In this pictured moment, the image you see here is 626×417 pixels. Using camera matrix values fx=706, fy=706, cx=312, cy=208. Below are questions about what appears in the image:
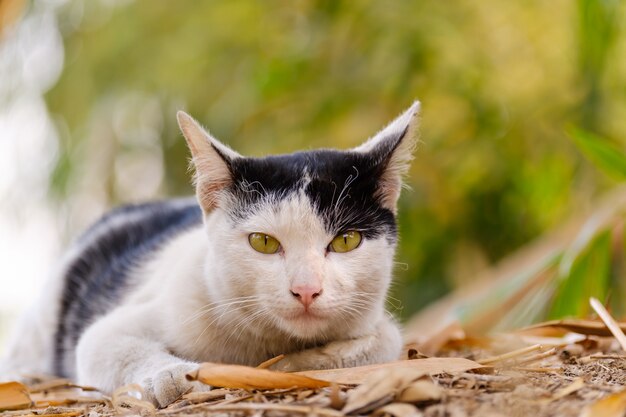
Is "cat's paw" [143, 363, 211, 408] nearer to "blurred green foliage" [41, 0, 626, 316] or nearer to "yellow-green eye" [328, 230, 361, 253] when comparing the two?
"yellow-green eye" [328, 230, 361, 253]

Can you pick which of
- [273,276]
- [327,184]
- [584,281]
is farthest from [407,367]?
[584,281]

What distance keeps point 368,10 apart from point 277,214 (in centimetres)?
230

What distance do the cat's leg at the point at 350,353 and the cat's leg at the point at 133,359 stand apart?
0.22 m

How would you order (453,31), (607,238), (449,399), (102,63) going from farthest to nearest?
1. (102,63)
2. (453,31)
3. (607,238)
4. (449,399)

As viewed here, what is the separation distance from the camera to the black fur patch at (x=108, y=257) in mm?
2086

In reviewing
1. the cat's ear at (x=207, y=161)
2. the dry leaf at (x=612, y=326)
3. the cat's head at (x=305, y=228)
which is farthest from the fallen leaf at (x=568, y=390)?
the cat's ear at (x=207, y=161)

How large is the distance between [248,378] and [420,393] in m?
0.32

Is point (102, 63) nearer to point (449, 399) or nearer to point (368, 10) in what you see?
point (368, 10)

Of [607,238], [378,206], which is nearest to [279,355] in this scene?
[378,206]

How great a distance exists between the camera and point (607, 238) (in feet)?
6.61

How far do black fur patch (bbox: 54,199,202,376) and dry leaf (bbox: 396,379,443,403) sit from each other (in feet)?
3.83

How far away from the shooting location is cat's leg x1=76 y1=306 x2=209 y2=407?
129cm

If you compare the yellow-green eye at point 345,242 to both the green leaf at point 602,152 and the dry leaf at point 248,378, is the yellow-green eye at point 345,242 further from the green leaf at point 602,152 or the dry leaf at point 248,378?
the green leaf at point 602,152

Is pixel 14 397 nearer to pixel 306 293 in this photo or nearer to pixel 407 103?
pixel 306 293
